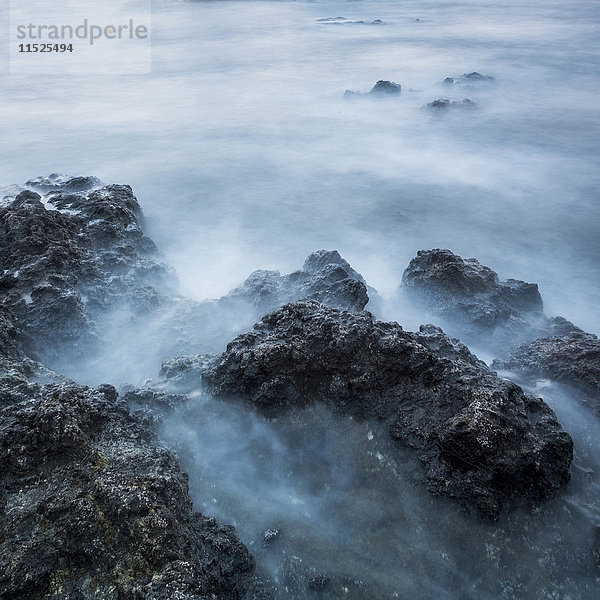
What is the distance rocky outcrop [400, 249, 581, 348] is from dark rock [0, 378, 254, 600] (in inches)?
128

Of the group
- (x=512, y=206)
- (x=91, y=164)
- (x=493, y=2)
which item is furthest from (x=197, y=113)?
(x=493, y=2)

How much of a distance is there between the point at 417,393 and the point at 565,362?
1590 millimetres

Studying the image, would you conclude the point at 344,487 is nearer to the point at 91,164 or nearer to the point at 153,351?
the point at 153,351

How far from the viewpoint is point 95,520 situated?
258cm

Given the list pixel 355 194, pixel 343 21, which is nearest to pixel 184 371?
pixel 355 194

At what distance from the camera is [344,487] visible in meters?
3.30

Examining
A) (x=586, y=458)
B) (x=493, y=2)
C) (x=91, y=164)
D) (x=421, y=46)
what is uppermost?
(x=493, y=2)

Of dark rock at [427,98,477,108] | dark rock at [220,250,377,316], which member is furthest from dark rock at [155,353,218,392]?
dark rock at [427,98,477,108]

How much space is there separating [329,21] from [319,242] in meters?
→ 20.7

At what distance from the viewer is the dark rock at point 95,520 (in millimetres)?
2439

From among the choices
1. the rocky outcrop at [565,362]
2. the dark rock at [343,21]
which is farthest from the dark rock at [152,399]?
the dark rock at [343,21]

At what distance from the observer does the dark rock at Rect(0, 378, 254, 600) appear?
96.0 inches

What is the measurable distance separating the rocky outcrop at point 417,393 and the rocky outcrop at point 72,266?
158cm

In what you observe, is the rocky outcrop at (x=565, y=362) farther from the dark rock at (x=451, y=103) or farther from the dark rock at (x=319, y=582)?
the dark rock at (x=451, y=103)
